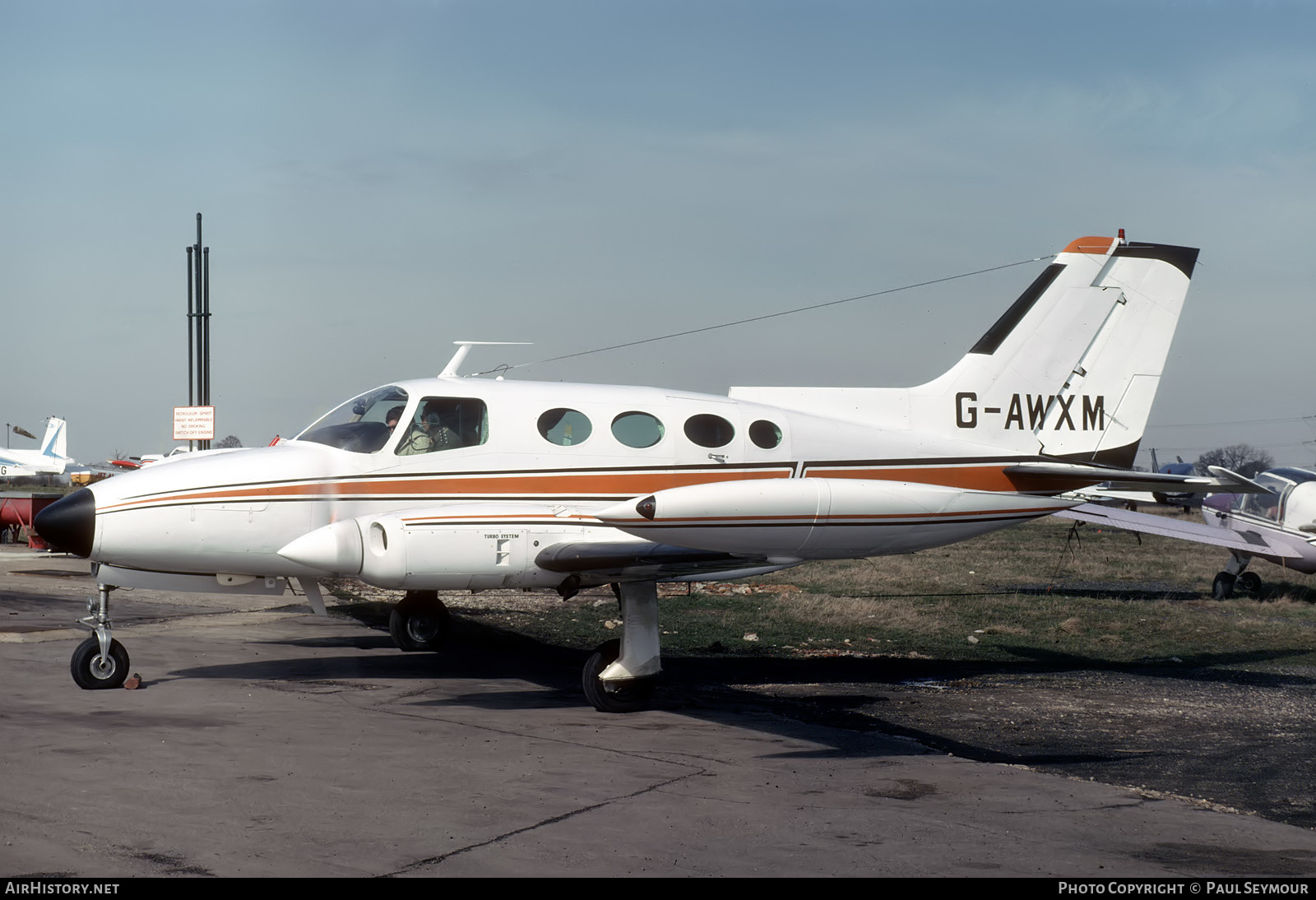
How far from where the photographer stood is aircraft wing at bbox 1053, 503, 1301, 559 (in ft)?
68.2

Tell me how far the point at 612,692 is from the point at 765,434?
3.00m

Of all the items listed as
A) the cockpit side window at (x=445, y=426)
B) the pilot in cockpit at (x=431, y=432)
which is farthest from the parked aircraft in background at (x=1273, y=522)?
the pilot in cockpit at (x=431, y=432)

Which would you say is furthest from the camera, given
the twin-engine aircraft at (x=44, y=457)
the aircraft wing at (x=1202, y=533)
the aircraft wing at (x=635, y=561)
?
the twin-engine aircraft at (x=44, y=457)

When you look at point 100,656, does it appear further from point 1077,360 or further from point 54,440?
point 54,440

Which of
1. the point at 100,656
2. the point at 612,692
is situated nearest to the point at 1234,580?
the point at 612,692

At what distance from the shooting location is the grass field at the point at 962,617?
1482 cm

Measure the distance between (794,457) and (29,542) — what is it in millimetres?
23192

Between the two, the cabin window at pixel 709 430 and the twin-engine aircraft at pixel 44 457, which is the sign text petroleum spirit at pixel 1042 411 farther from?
the twin-engine aircraft at pixel 44 457

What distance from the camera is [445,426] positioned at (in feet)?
35.3

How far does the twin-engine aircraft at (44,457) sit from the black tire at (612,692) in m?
65.8

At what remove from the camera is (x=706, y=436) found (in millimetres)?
11289

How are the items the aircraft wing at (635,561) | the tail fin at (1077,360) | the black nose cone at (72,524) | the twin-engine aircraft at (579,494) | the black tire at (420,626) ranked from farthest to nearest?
1. the black tire at (420,626)
2. the tail fin at (1077,360)
3. the aircraft wing at (635,561)
4. the black nose cone at (72,524)
5. the twin-engine aircraft at (579,494)

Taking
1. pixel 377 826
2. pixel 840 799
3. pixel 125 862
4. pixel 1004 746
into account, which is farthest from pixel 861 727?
pixel 125 862

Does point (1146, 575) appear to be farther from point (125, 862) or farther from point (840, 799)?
point (125, 862)
